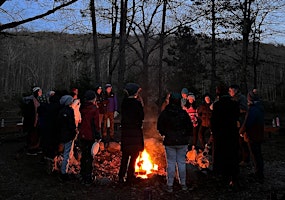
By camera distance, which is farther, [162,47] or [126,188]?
[162,47]

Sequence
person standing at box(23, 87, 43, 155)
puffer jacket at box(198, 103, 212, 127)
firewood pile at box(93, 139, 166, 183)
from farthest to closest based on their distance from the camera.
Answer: puffer jacket at box(198, 103, 212, 127) < person standing at box(23, 87, 43, 155) < firewood pile at box(93, 139, 166, 183)

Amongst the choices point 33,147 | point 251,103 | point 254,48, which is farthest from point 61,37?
point 254,48

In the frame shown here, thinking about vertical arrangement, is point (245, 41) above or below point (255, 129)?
above

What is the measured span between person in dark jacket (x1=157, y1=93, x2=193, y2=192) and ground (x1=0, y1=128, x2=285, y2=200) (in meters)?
0.41

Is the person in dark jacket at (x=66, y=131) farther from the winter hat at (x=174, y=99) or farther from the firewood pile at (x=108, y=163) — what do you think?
the winter hat at (x=174, y=99)

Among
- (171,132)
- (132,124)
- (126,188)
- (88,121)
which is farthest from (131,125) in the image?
(126,188)

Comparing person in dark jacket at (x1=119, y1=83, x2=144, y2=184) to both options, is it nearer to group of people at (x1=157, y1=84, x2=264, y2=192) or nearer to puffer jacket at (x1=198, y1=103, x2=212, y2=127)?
group of people at (x1=157, y1=84, x2=264, y2=192)

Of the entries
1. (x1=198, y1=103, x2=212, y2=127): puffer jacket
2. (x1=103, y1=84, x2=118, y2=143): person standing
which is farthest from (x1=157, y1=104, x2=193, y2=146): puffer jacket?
(x1=103, y1=84, x2=118, y2=143): person standing

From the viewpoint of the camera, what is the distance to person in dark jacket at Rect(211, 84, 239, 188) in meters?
5.90

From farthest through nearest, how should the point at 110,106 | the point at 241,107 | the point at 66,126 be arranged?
the point at 110,106
the point at 241,107
the point at 66,126

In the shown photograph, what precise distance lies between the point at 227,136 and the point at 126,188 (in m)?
2.37

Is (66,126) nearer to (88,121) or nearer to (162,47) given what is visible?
(88,121)

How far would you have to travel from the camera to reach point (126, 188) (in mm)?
5781

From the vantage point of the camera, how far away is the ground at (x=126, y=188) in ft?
17.7
